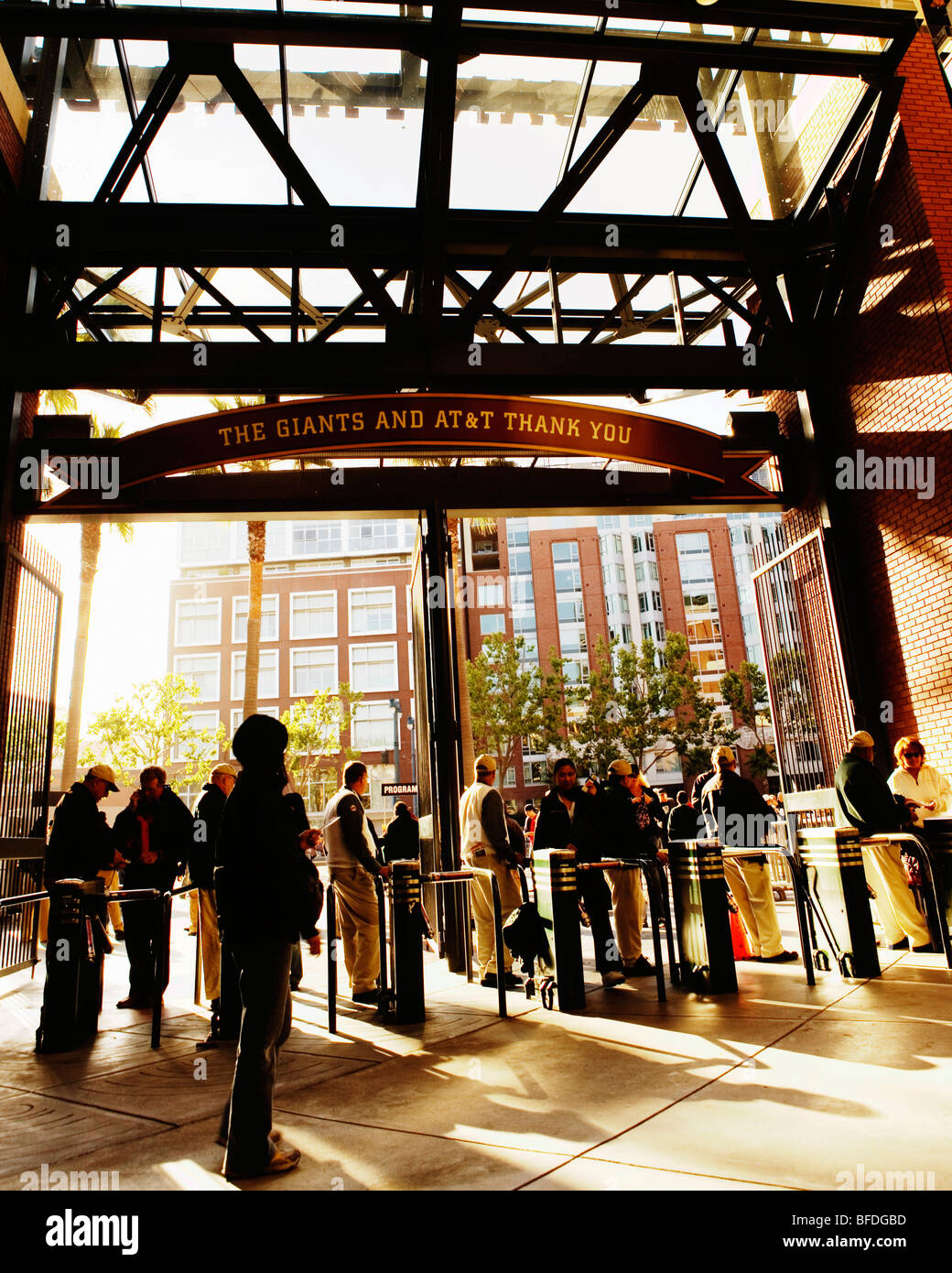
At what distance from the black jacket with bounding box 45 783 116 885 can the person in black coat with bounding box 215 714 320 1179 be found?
426 centimetres

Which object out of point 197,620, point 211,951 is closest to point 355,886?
point 211,951

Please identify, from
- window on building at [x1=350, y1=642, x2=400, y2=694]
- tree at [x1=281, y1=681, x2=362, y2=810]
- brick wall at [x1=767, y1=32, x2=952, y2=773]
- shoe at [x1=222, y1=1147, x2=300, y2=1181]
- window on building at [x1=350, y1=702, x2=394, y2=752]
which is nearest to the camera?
shoe at [x1=222, y1=1147, x2=300, y2=1181]

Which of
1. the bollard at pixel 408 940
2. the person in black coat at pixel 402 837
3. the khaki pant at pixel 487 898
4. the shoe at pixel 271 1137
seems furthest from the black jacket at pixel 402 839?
the shoe at pixel 271 1137

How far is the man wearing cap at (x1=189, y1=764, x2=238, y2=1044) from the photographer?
23.2ft

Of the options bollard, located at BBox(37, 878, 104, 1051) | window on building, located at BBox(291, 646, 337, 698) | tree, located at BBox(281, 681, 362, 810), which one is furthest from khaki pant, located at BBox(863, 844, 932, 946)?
window on building, located at BBox(291, 646, 337, 698)

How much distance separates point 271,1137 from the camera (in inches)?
143

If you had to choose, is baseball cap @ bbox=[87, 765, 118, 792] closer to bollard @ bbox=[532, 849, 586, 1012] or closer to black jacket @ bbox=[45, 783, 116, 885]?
black jacket @ bbox=[45, 783, 116, 885]

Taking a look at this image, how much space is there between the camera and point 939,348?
798cm

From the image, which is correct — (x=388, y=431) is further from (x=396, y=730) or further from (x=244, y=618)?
(x=244, y=618)

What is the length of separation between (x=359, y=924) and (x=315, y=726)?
107 ft

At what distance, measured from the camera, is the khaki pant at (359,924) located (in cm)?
728

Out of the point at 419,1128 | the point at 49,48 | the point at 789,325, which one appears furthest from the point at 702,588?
the point at 419,1128

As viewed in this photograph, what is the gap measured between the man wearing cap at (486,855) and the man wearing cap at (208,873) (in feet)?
7.32
